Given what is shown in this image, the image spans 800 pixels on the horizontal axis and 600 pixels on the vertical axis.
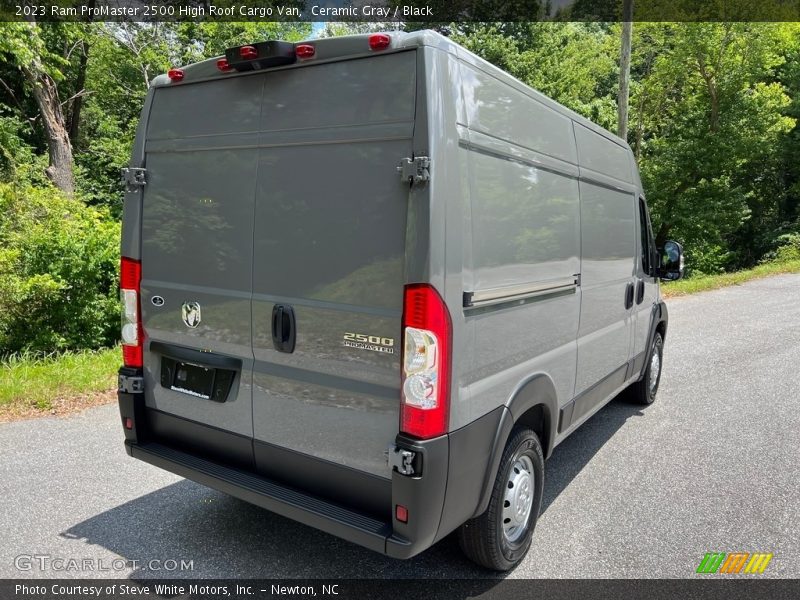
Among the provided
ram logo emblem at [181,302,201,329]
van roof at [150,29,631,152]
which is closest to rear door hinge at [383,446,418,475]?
ram logo emblem at [181,302,201,329]

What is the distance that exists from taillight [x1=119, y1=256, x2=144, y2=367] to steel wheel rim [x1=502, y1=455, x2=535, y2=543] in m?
2.16

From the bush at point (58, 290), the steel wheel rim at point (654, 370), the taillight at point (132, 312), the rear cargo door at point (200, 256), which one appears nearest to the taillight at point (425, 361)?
the rear cargo door at point (200, 256)

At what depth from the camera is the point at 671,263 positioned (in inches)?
213

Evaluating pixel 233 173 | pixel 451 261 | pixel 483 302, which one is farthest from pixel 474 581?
pixel 233 173

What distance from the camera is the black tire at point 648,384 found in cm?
560

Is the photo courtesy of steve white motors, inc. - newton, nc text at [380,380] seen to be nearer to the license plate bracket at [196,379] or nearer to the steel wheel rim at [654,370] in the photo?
the license plate bracket at [196,379]

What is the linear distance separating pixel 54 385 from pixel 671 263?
19.3ft

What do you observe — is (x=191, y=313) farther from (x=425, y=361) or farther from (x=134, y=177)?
(x=425, y=361)

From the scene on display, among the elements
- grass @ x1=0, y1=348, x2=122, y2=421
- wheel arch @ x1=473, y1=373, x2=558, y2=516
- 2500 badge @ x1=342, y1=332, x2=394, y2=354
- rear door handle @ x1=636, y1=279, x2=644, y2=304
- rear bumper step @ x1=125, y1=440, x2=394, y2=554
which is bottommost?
grass @ x1=0, y1=348, x2=122, y2=421

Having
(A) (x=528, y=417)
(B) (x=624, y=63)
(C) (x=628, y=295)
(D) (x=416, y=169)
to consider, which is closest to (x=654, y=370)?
(C) (x=628, y=295)

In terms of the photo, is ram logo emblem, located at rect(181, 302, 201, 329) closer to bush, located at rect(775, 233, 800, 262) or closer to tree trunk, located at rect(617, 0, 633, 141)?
tree trunk, located at rect(617, 0, 633, 141)

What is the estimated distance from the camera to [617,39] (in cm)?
A: 2822

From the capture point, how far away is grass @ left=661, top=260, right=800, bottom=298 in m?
14.0

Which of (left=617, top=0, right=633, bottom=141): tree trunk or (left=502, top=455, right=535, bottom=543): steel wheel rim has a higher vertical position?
(left=617, top=0, right=633, bottom=141): tree trunk
